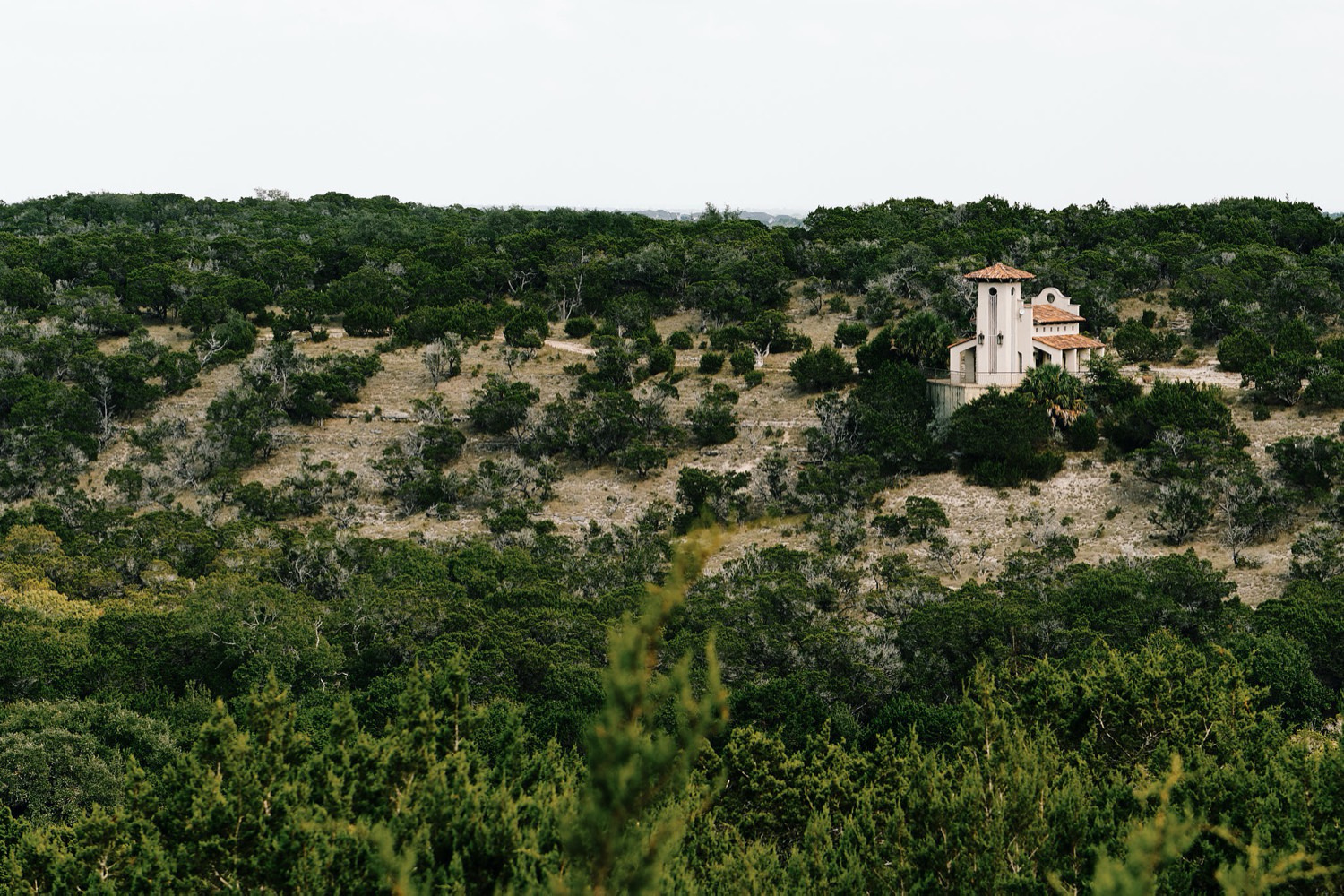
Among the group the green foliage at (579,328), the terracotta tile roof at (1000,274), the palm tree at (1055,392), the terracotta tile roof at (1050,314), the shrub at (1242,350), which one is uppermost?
the terracotta tile roof at (1000,274)

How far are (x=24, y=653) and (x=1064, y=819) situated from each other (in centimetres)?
2653

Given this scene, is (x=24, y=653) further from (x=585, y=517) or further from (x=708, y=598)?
(x=585, y=517)

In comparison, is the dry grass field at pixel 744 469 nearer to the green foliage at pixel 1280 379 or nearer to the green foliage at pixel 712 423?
the green foliage at pixel 712 423

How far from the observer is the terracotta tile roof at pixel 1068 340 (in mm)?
51000

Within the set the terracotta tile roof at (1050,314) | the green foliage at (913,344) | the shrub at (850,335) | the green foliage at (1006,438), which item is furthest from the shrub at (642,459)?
the terracotta tile roof at (1050,314)

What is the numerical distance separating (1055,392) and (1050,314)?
24.0 feet

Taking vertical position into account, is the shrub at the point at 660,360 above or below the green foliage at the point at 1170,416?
above

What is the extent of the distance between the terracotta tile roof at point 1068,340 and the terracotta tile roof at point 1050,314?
812 millimetres

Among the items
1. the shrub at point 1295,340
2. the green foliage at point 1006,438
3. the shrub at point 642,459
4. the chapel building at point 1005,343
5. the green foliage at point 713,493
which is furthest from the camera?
the shrub at point 1295,340

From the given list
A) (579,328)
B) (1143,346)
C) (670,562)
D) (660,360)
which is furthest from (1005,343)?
(579,328)

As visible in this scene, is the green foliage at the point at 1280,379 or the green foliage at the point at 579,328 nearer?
the green foliage at the point at 1280,379

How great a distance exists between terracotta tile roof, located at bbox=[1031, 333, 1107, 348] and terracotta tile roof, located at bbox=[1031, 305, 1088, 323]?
812 mm

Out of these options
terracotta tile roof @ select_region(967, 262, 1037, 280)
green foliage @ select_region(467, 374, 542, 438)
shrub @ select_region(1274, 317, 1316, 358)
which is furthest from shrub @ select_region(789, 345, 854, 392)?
shrub @ select_region(1274, 317, 1316, 358)

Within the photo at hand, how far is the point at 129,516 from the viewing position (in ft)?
153
